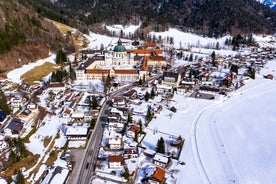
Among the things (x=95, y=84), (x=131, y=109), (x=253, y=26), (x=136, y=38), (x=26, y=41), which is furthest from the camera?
(x=253, y=26)

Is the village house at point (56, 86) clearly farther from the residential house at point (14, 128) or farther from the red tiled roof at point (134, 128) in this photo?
the red tiled roof at point (134, 128)

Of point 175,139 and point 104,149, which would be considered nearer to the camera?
point 104,149

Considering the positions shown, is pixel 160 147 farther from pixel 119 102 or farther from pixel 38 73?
pixel 38 73

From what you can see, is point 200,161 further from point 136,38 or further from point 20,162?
point 136,38

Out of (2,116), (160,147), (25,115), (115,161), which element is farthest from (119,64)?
(115,161)

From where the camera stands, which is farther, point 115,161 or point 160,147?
point 160,147

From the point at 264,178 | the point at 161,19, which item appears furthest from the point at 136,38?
the point at 264,178
